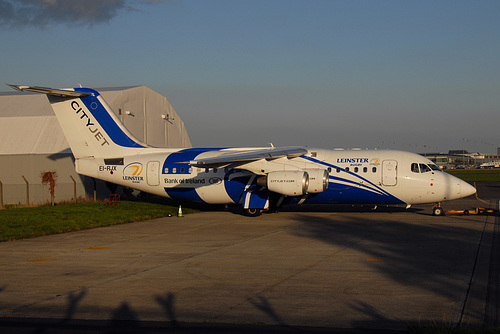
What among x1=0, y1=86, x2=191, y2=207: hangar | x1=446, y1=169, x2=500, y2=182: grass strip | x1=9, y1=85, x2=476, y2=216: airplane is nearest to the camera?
x1=9, y1=85, x2=476, y2=216: airplane

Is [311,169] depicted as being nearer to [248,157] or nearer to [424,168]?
[248,157]

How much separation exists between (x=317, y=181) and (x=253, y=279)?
1337cm

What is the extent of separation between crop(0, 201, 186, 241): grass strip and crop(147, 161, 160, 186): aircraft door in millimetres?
1582

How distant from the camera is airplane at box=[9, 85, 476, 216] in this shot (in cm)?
2480

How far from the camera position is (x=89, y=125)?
28.1 m

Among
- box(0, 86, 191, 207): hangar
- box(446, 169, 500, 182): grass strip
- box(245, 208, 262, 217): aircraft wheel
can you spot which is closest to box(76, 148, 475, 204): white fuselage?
box(245, 208, 262, 217): aircraft wheel

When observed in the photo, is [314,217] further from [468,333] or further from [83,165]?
[468,333]

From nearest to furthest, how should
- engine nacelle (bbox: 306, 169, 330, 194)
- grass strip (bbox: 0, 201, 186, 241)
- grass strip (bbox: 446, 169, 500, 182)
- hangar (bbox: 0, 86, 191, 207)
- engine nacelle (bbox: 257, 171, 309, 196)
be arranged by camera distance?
grass strip (bbox: 0, 201, 186, 241)
engine nacelle (bbox: 257, 171, 309, 196)
engine nacelle (bbox: 306, 169, 330, 194)
hangar (bbox: 0, 86, 191, 207)
grass strip (bbox: 446, 169, 500, 182)

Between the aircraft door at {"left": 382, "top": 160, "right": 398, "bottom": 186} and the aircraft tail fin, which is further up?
the aircraft tail fin

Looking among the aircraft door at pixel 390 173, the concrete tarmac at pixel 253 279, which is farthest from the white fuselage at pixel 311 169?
the concrete tarmac at pixel 253 279

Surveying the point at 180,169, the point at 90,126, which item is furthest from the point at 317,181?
the point at 90,126

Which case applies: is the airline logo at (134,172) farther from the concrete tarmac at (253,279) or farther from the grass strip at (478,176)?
the grass strip at (478,176)

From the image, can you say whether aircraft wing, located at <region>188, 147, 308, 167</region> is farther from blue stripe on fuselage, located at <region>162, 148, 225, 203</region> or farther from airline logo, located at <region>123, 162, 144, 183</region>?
airline logo, located at <region>123, 162, 144, 183</region>

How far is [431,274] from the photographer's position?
11.9m
